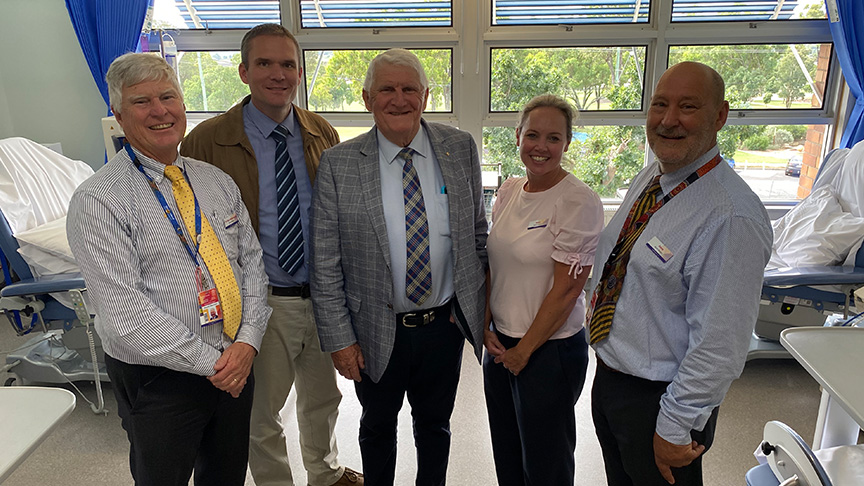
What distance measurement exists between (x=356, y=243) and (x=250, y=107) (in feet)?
2.16

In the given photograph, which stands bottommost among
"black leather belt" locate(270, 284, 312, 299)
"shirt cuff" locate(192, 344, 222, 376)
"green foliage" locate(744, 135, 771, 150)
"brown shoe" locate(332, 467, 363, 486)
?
"brown shoe" locate(332, 467, 363, 486)

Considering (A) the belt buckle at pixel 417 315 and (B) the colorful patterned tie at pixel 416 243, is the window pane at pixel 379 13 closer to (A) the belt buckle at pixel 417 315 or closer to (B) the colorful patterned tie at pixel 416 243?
(B) the colorful patterned tie at pixel 416 243

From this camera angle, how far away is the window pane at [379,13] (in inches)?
161

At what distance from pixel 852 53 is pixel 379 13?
10.9 feet

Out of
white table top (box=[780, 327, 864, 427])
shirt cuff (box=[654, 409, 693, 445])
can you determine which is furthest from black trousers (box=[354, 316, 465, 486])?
white table top (box=[780, 327, 864, 427])

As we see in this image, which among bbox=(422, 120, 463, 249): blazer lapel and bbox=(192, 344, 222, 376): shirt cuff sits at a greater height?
bbox=(422, 120, 463, 249): blazer lapel

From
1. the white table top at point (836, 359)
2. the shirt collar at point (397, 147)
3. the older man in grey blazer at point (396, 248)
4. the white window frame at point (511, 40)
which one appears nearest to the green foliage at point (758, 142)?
the white window frame at point (511, 40)

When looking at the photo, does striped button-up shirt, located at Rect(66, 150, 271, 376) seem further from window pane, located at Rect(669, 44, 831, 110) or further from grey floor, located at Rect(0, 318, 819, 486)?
window pane, located at Rect(669, 44, 831, 110)

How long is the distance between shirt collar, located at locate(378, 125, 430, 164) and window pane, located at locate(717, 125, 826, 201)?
10.9 feet

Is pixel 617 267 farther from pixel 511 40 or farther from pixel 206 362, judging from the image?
pixel 511 40

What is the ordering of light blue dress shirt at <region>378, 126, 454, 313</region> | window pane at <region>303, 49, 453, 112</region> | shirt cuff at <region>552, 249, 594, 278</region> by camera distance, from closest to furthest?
1. shirt cuff at <region>552, 249, 594, 278</region>
2. light blue dress shirt at <region>378, 126, 454, 313</region>
3. window pane at <region>303, 49, 453, 112</region>

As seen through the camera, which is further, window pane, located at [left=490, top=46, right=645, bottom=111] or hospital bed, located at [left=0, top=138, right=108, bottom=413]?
window pane, located at [left=490, top=46, right=645, bottom=111]

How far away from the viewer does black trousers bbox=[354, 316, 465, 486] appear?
1.82 meters

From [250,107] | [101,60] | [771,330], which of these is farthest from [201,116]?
[771,330]
